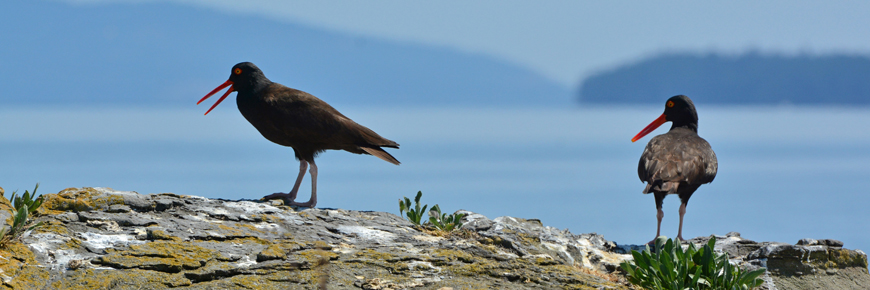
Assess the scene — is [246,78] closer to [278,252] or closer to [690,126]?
[278,252]

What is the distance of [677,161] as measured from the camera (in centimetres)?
988

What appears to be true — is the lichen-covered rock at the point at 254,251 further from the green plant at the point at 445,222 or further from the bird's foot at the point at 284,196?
the bird's foot at the point at 284,196

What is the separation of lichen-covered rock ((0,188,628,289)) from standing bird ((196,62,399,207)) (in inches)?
51.3

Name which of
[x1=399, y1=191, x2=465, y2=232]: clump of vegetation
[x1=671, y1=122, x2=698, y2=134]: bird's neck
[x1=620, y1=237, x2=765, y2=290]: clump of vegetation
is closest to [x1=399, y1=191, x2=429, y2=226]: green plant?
[x1=399, y1=191, x2=465, y2=232]: clump of vegetation

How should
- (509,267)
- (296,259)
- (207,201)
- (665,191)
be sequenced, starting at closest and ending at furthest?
(296,259), (509,267), (207,201), (665,191)

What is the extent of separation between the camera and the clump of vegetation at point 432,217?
26.4ft

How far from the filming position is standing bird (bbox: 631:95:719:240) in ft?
31.4

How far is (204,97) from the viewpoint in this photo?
38.0 ft

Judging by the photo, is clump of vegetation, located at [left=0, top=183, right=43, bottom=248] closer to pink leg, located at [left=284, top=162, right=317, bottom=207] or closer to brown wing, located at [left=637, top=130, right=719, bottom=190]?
pink leg, located at [left=284, top=162, right=317, bottom=207]

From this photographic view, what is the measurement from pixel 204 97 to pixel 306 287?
22.8 feet

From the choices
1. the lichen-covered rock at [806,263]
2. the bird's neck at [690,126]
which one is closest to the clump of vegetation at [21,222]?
the lichen-covered rock at [806,263]

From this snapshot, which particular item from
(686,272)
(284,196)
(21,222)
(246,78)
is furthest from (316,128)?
(686,272)

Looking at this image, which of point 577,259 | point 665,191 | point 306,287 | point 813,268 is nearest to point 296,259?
point 306,287

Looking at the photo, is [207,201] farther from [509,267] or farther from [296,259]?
[509,267]
